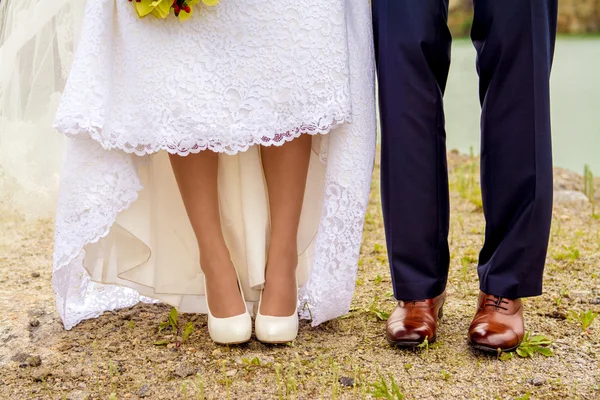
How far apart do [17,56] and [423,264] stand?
133 centimetres

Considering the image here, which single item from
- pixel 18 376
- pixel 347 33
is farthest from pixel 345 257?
pixel 18 376

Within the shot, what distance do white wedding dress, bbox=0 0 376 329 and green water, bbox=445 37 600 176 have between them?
12.8ft

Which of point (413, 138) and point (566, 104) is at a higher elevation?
point (413, 138)

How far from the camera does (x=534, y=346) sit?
1.96 meters

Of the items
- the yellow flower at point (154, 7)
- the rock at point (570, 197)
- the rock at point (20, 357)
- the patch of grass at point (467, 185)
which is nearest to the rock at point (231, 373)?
the rock at point (20, 357)

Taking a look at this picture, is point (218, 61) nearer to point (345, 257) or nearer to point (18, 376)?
point (345, 257)

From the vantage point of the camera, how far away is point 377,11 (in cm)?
190

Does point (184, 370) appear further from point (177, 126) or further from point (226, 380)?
point (177, 126)

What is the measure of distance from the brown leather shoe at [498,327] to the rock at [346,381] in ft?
1.11

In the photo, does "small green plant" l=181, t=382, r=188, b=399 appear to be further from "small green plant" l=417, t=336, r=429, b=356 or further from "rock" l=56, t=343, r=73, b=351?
"small green plant" l=417, t=336, r=429, b=356

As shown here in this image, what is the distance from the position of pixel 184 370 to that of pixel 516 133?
1.02m

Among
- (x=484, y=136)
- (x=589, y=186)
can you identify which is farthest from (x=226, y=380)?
(x=589, y=186)

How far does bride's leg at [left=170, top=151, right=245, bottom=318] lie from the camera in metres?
2.03

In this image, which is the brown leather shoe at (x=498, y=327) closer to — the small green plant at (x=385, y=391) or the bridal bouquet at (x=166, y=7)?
the small green plant at (x=385, y=391)
